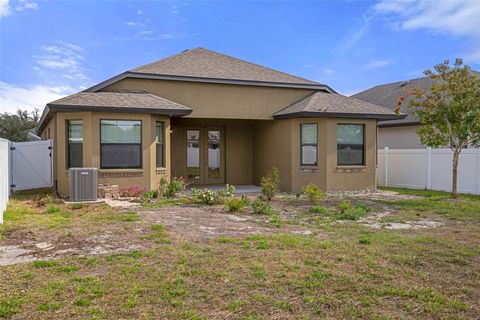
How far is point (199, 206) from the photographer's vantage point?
35.6 feet

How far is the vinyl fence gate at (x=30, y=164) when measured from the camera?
15336 mm

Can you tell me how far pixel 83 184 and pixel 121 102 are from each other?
2.91m

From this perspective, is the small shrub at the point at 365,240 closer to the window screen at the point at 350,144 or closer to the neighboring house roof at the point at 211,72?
the window screen at the point at 350,144

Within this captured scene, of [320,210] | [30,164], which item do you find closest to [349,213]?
[320,210]

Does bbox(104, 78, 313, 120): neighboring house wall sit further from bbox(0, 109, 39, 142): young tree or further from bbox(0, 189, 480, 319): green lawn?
bbox(0, 109, 39, 142): young tree

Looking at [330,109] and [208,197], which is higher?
[330,109]

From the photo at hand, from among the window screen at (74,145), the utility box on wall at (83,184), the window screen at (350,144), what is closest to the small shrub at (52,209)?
the utility box on wall at (83,184)

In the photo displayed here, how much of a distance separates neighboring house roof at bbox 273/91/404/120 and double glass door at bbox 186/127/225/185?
295cm

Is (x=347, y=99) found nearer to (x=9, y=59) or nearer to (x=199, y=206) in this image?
(x=199, y=206)

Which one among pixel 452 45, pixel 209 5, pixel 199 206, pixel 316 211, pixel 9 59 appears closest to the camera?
pixel 316 211

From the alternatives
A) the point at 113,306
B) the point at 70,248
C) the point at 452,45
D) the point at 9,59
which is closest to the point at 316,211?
the point at 70,248

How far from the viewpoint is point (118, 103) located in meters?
12.5

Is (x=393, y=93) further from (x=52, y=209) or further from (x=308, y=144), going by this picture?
(x=52, y=209)

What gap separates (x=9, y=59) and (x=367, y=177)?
610 inches
